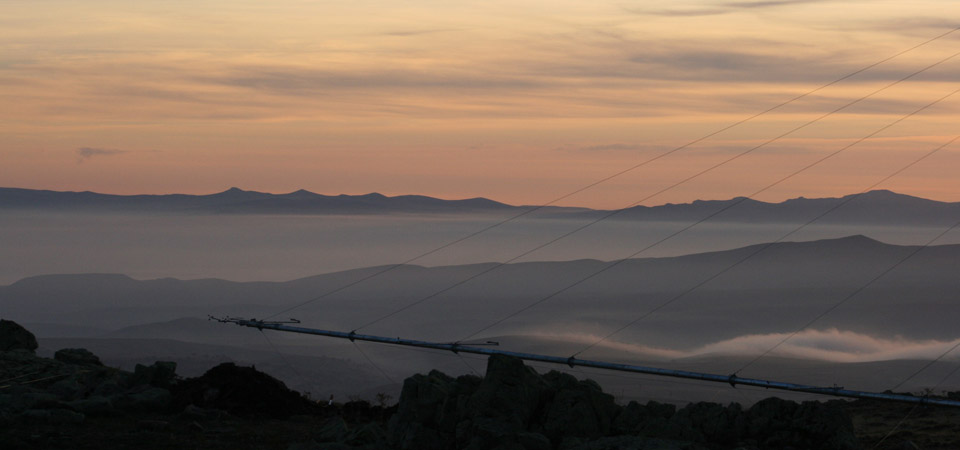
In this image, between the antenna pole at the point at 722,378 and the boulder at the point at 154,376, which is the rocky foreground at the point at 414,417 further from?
the antenna pole at the point at 722,378

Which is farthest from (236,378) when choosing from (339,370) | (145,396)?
(339,370)

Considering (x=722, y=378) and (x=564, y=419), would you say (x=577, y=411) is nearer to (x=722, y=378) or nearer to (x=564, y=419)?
(x=564, y=419)

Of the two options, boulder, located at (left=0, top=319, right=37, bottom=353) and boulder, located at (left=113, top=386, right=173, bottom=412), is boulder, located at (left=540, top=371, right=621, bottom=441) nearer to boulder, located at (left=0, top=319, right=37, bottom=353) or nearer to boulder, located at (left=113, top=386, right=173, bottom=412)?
boulder, located at (left=113, top=386, right=173, bottom=412)

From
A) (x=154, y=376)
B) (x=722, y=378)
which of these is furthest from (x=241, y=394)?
(x=722, y=378)

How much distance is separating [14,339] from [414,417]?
26.3 metres

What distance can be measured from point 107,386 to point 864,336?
179 m

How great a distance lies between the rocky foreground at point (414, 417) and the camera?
2689 centimetres

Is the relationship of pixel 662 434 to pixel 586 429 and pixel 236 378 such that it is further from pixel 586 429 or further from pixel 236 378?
pixel 236 378

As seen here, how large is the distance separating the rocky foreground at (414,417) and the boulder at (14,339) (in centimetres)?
24

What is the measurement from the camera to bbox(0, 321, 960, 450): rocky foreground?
2689 cm

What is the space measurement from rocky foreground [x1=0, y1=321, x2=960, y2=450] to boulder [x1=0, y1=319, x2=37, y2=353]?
24 centimetres

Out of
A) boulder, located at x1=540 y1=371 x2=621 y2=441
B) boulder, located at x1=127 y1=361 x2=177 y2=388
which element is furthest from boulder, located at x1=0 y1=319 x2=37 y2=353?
boulder, located at x1=540 y1=371 x2=621 y2=441

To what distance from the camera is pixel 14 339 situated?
47188mm

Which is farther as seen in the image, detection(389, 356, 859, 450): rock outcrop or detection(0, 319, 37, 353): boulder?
detection(0, 319, 37, 353): boulder
